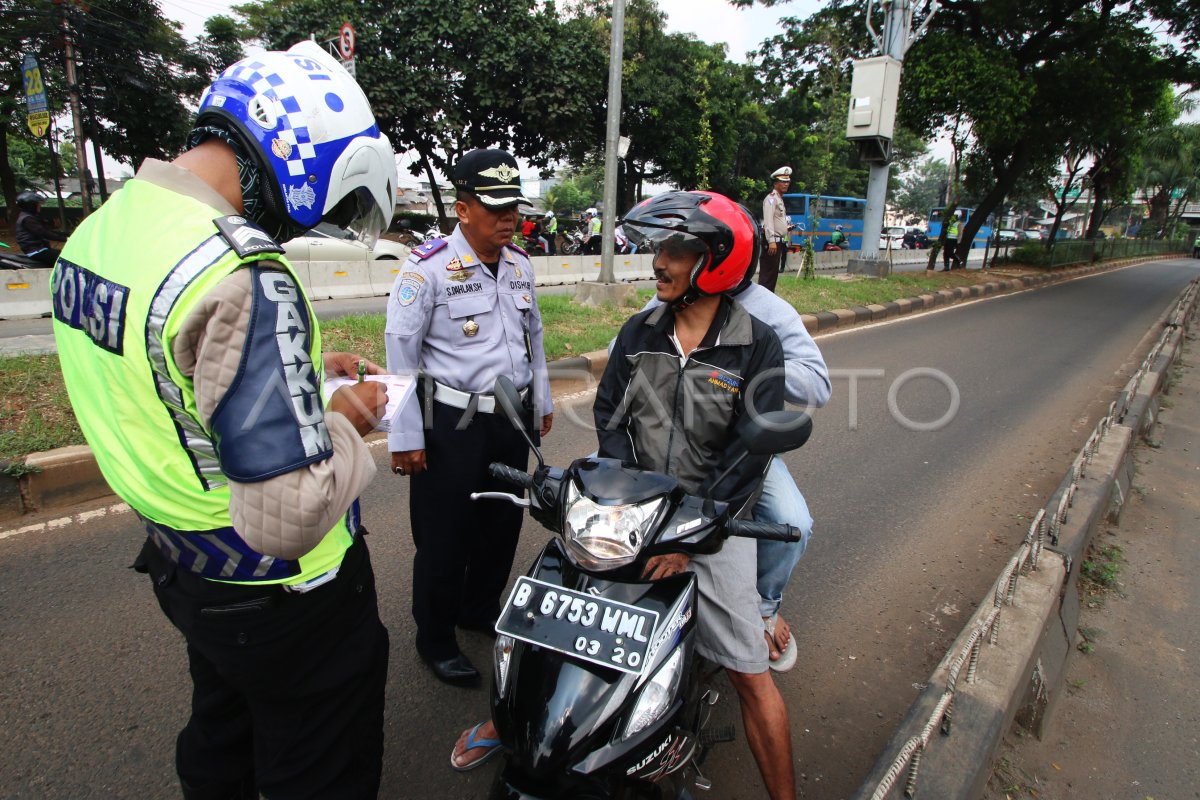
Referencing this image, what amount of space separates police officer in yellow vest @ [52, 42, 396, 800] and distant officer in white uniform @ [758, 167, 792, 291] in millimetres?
8612

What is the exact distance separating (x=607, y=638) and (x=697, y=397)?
2.49 ft

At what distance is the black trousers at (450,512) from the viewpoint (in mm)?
2357

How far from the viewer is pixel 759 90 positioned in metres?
29.0

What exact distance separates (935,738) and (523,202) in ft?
6.87

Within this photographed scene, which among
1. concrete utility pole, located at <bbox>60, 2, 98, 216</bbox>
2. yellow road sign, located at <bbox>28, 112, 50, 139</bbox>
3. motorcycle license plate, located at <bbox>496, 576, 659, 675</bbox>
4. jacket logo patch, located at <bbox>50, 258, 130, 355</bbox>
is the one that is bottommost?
motorcycle license plate, located at <bbox>496, 576, 659, 675</bbox>

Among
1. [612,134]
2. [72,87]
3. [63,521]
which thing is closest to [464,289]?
[63,521]

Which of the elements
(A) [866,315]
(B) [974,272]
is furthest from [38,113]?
(B) [974,272]

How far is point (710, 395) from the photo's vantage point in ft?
6.30

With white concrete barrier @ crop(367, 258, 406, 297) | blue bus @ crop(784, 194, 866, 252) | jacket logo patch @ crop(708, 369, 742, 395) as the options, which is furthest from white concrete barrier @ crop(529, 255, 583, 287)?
blue bus @ crop(784, 194, 866, 252)

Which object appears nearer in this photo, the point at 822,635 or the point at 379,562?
the point at 822,635

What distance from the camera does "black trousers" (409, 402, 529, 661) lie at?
7.73 feet

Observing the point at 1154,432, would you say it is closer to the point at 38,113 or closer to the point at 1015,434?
the point at 1015,434

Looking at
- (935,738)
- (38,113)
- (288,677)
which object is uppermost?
(38,113)

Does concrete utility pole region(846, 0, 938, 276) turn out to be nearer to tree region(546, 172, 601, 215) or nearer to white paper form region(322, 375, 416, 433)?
white paper form region(322, 375, 416, 433)
